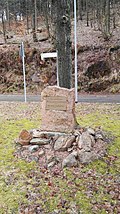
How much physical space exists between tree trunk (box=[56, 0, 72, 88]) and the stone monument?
126 centimetres

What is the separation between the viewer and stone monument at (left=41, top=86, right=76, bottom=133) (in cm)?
634

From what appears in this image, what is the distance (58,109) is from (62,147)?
1.05 metres

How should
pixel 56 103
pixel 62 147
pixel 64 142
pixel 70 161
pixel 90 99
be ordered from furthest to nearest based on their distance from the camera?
pixel 90 99 < pixel 56 103 < pixel 64 142 < pixel 62 147 < pixel 70 161

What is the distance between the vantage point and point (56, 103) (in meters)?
6.44

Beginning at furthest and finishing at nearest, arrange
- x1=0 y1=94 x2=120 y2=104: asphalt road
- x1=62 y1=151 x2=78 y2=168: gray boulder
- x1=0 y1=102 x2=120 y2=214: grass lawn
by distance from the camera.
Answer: x1=0 y1=94 x2=120 y2=104: asphalt road
x1=62 y1=151 x2=78 y2=168: gray boulder
x1=0 y1=102 x2=120 y2=214: grass lawn

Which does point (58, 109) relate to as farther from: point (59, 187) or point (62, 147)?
point (59, 187)

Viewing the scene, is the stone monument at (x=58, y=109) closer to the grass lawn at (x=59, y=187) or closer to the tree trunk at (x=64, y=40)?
the grass lawn at (x=59, y=187)

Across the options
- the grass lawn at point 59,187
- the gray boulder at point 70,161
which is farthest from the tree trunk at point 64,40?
the gray boulder at point 70,161

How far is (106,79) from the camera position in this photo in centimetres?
1569

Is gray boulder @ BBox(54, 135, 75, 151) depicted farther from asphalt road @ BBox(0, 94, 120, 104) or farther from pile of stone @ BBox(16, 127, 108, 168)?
asphalt road @ BBox(0, 94, 120, 104)

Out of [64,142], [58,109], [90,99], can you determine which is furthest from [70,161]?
[90,99]

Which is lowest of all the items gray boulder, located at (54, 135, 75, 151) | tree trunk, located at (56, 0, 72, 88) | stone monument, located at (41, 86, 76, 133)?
gray boulder, located at (54, 135, 75, 151)

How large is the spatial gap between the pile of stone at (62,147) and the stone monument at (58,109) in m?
0.19

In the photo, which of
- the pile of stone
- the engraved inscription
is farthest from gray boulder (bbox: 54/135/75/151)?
the engraved inscription
